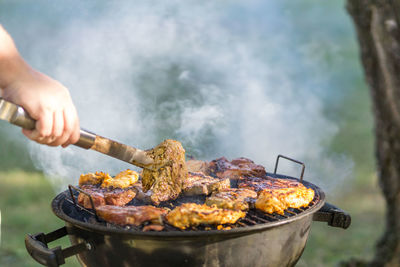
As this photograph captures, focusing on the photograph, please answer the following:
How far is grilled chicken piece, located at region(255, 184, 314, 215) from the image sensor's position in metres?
2.67

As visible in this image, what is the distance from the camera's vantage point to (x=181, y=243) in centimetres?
231

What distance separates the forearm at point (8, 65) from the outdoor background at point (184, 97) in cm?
240

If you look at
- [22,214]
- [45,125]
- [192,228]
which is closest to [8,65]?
[45,125]

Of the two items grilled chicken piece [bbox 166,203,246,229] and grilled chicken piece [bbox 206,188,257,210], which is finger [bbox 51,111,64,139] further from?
grilled chicken piece [bbox 206,188,257,210]

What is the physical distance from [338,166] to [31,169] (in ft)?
17.4

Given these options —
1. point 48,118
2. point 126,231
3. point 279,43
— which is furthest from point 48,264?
point 279,43

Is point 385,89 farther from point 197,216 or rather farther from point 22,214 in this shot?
point 22,214

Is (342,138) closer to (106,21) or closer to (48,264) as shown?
(106,21)

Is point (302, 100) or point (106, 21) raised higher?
point (106, 21)

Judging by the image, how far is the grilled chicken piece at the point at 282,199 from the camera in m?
2.67

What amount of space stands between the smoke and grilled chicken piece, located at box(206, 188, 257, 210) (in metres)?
1.64

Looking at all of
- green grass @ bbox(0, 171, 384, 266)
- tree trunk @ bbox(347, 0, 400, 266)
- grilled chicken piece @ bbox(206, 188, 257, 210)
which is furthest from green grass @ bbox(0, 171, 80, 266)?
tree trunk @ bbox(347, 0, 400, 266)

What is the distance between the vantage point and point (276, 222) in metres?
2.44

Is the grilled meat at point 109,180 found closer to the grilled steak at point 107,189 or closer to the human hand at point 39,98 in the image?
the grilled steak at point 107,189
